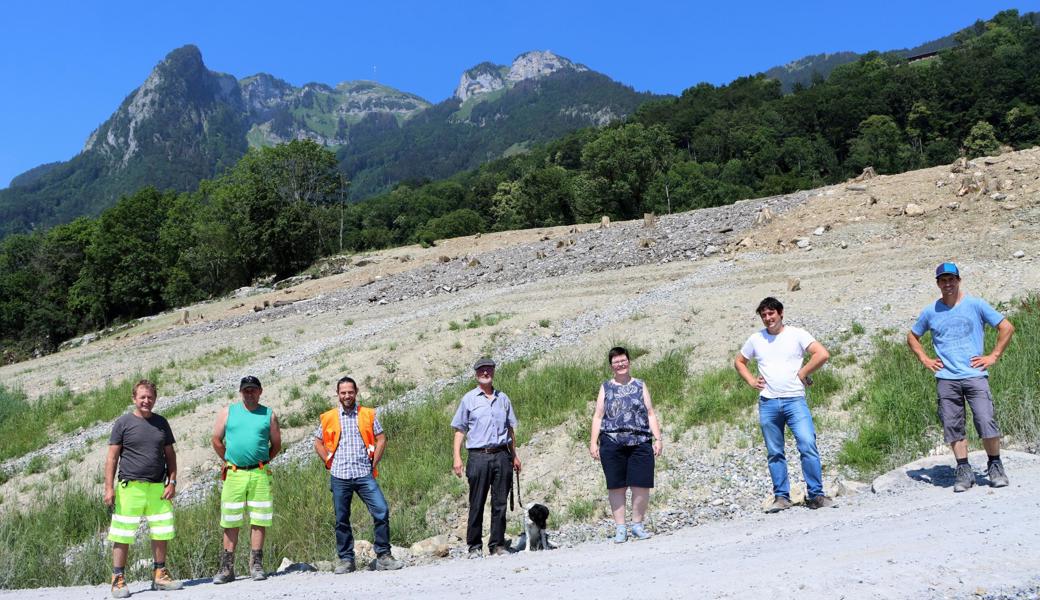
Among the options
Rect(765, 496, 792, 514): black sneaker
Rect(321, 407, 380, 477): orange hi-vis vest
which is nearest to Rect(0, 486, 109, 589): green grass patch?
Rect(321, 407, 380, 477): orange hi-vis vest

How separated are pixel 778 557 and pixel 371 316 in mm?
21062

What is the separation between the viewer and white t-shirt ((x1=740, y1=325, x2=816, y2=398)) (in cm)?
675

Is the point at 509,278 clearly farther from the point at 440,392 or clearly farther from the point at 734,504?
the point at 734,504

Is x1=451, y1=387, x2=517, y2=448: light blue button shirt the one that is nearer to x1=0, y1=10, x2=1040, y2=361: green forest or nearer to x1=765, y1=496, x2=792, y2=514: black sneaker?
x1=765, y1=496, x2=792, y2=514: black sneaker

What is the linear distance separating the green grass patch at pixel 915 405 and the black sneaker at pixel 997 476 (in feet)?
5.91

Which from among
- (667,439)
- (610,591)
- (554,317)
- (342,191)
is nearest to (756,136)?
(342,191)

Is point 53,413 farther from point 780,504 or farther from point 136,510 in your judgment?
point 780,504

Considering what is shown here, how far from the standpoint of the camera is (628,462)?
6766 mm

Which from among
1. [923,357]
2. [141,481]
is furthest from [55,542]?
[923,357]

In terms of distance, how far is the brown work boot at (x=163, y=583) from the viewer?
6.41 meters

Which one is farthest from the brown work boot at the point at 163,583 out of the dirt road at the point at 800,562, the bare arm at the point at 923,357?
the bare arm at the point at 923,357

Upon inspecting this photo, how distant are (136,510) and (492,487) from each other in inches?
126

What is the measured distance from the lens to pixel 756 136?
303 ft

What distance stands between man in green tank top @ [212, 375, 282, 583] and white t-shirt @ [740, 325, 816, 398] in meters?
4.52
